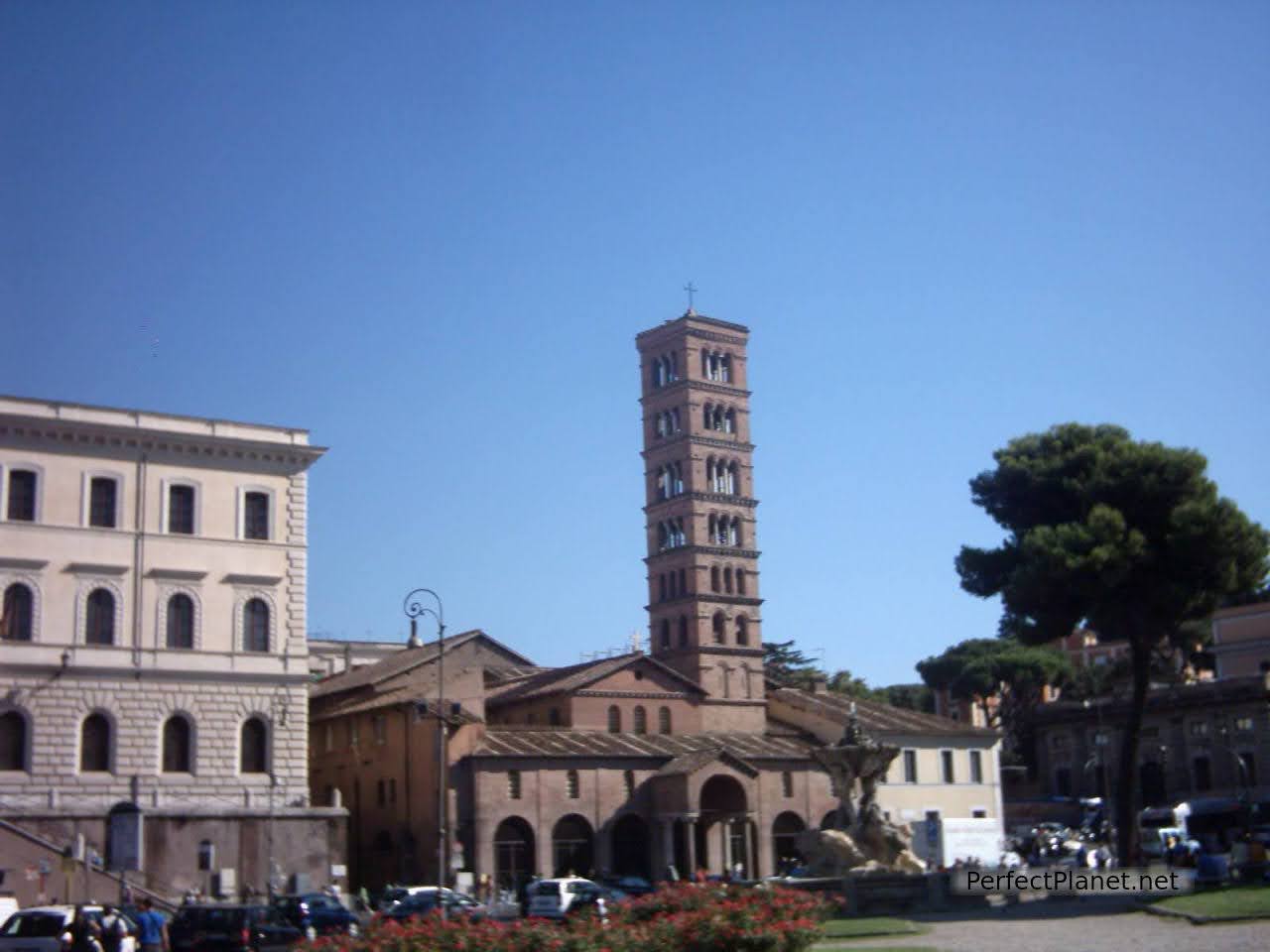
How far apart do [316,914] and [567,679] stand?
98.7ft

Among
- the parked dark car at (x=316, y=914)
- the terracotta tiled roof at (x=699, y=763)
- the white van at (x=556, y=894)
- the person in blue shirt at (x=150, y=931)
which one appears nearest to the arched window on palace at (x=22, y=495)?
the parked dark car at (x=316, y=914)

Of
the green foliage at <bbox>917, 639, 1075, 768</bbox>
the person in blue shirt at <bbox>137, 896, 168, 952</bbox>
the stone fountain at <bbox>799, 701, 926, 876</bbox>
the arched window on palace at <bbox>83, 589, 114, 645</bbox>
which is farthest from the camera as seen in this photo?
the green foliage at <bbox>917, 639, 1075, 768</bbox>

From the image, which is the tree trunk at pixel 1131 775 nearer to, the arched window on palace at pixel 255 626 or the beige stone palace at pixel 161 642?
the beige stone palace at pixel 161 642

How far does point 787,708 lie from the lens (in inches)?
2795

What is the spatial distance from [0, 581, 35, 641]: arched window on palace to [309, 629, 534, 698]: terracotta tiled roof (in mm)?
15055

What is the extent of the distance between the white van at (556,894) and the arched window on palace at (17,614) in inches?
674

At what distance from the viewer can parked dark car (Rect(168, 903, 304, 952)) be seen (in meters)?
27.1

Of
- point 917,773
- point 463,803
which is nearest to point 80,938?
point 463,803

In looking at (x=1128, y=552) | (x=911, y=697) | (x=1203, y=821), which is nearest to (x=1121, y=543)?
(x=1128, y=552)

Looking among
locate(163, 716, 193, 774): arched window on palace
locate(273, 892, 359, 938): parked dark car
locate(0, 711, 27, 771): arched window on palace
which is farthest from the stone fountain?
locate(0, 711, 27, 771): arched window on palace

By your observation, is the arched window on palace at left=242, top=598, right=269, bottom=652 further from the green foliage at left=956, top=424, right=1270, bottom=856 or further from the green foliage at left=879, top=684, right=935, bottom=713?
the green foliage at left=879, top=684, right=935, bottom=713

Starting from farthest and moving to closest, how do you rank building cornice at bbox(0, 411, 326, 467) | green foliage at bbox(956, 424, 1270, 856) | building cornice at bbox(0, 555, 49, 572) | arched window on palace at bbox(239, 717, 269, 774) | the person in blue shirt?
arched window on palace at bbox(239, 717, 269, 774) → building cornice at bbox(0, 411, 326, 467) → building cornice at bbox(0, 555, 49, 572) → green foliage at bbox(956, 424, 1270, 856) → the person in blue shirt

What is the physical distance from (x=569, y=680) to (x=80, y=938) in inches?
1513

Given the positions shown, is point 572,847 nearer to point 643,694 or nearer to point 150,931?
point 643,694
